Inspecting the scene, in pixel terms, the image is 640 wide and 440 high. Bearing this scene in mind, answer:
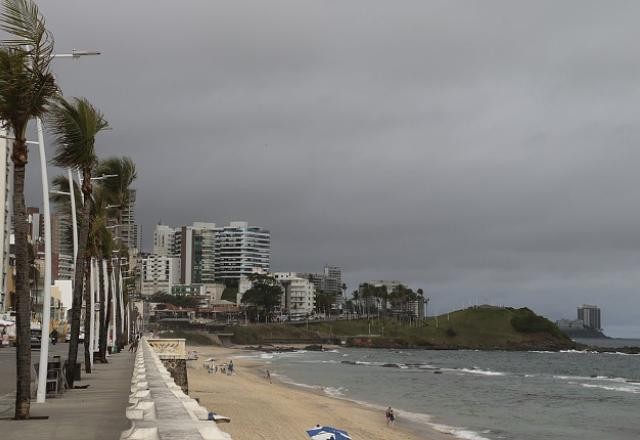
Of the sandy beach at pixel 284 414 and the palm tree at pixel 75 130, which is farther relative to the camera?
the sandy beach at pixel 284 414

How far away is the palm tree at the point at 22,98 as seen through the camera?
53.4 feet

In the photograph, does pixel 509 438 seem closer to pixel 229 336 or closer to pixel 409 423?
pixel 409 423

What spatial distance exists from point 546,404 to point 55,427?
5033 cm

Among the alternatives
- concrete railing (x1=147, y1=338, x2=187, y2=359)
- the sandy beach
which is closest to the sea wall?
concrete railing (x1=147, y1=338, x2=187, y2=359)

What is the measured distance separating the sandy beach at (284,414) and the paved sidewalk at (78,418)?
7.25 meters

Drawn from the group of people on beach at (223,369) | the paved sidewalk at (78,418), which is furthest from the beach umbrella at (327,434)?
the group of people on beach at (223,369)

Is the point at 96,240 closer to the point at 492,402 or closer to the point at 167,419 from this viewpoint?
the point at 167,419

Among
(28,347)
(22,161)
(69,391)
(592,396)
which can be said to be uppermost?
(22,161)

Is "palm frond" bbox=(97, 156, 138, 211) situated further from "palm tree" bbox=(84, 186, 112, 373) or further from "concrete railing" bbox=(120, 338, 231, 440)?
"concrete railing" bbox=(120, 338, 231, 440)

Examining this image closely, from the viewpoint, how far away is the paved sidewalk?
46.7 feet

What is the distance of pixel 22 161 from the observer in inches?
667

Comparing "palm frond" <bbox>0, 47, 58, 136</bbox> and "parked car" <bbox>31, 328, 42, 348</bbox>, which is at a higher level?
"palm frond" <bbox>0, 47, 58, 136</bbox>

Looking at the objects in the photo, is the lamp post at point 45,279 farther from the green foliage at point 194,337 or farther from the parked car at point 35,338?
the green foliage at point 194,337

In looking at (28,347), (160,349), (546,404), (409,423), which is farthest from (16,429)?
(546,404)
